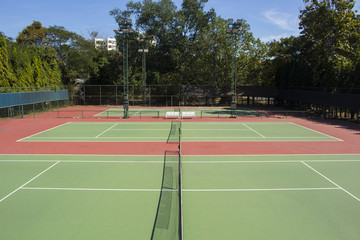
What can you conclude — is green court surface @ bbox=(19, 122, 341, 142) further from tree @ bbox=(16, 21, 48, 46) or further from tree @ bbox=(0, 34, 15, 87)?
tree @ bbox=(16, 21, 48, 46)

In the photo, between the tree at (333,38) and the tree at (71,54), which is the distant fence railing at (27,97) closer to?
the tree at (71,54)

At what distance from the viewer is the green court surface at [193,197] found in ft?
29.1

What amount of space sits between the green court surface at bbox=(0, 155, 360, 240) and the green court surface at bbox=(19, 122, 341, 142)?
5.51m

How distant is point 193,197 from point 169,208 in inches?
65.1

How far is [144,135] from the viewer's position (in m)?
23.9

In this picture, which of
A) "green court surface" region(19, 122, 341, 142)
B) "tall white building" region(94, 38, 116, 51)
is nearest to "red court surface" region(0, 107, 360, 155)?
"green court surface" region(19, 122, 341, 142)

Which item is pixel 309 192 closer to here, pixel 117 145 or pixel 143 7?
pixel 117 145

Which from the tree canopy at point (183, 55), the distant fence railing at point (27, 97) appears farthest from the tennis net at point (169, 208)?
the tree canopy at point (183, 55)

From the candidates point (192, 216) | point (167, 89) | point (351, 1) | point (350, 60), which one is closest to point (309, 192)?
point (192, 216)

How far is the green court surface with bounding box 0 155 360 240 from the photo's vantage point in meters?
8.88

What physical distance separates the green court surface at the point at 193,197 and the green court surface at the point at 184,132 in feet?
18.1

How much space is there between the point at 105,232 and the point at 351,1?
40.8 meters

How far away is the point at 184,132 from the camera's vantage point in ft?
83.2

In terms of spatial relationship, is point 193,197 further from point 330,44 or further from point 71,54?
point 71,54
